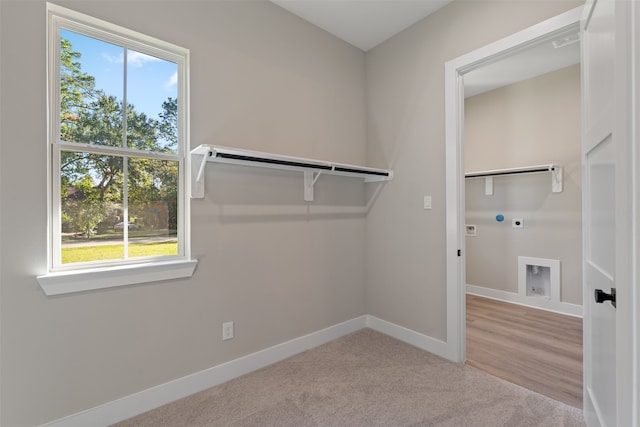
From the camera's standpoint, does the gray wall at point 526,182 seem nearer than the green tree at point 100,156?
No

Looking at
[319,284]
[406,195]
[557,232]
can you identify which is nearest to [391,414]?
[319,284]

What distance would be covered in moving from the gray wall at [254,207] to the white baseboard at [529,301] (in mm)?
1911

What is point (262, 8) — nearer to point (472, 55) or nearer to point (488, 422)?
point (472, 55)

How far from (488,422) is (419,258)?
3.97 feet

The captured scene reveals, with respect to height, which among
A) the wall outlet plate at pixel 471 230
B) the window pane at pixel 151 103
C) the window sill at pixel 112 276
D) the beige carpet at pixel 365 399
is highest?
the window pane at pixel 151 103

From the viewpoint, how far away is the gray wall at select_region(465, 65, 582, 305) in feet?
10.6

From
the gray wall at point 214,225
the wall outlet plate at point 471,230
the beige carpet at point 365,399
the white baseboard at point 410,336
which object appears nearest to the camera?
the gray wall at point 214,225

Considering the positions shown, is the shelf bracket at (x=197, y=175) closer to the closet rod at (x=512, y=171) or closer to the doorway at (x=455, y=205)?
the doorway at (x=455, y=205)

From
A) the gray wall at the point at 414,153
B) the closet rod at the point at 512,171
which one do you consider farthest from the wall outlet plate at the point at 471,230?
the gray wall at the point at 414,153

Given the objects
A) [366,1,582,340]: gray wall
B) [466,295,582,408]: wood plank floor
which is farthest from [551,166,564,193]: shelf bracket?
[366,1,582,340]: gray wall

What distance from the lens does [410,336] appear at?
103 inches

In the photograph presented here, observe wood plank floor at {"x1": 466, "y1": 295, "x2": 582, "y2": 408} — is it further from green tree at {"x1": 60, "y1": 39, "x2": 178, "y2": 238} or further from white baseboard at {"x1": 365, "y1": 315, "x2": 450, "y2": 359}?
green tree at {"x1": 60, "y1": 39, "x2": 178, "y2": 238}

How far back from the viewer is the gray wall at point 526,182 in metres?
3.22

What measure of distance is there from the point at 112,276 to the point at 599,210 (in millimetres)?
2440
